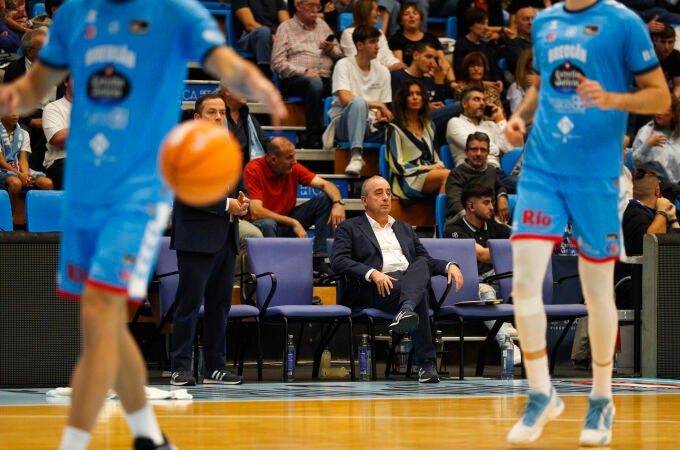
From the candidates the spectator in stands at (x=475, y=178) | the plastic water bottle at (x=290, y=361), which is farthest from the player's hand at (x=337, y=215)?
the plastic water bottle at (x=290, y=361)

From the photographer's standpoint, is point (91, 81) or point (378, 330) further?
point (378, 330)

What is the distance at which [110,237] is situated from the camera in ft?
13.3

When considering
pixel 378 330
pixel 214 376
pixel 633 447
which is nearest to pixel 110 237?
pixel 633 447

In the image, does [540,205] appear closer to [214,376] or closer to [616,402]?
[616,402]

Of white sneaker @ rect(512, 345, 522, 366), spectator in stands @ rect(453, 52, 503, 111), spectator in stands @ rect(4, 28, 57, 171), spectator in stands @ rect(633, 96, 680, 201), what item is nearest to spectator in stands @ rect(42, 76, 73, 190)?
spectator in stands @ rect(4, 28, 57, 171)

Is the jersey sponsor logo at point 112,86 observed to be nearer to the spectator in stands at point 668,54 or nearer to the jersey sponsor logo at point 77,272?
the jersey sponsor logo at point 77,272

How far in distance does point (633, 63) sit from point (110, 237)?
8.55 ft

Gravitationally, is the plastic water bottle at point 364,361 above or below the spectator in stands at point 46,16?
below

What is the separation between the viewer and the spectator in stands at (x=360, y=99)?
12250 millimetres

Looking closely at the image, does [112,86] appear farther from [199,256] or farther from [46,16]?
[46,16]

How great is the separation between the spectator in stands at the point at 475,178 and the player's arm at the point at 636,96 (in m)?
5.75

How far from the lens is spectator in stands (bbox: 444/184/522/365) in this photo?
35.2ft

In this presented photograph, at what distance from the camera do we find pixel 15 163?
1062 centimetres

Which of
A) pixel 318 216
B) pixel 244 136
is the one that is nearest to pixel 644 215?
pixel 318 216
